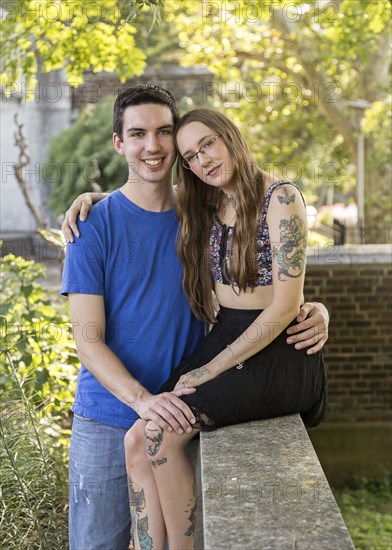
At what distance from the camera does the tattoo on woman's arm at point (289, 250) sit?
326cm

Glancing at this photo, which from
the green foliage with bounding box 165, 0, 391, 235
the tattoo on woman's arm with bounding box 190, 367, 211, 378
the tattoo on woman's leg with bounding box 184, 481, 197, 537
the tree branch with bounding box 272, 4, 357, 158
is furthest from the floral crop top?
the tree branch with bounding box 272, 4, 357, 158

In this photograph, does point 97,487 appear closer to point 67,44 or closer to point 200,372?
point 200,372

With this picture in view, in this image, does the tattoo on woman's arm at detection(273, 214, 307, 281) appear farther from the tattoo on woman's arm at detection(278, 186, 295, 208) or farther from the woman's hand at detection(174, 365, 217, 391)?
the woman's hand at detection(174, 365, 217, 391)

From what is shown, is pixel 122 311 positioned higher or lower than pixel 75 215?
lower

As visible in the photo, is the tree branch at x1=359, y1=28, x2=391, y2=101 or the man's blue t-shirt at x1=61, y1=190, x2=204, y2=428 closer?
the man's blue t-shirt at x1=61, y1=190, x2=204, y2=428

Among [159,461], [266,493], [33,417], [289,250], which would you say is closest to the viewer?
[266,493]

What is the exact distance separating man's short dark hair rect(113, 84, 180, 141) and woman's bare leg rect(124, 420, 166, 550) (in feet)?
4.15

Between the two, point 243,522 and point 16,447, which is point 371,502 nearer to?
point 16,447

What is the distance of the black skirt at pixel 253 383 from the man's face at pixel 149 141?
24.9 inches

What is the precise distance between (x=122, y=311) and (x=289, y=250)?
2.32ft

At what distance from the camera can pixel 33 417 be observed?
4.34 m

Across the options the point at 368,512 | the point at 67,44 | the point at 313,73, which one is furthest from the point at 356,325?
the point at 313,73

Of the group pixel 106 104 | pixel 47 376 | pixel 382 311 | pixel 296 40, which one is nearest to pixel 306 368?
pixel 47 376

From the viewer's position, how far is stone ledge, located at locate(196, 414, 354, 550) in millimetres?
2162
